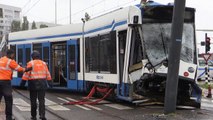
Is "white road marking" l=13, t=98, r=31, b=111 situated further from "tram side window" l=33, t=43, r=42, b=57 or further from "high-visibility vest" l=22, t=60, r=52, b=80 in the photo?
"tram side window" l=33, t=43, r=42, b=57

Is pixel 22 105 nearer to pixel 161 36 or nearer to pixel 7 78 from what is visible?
pixel 7 78

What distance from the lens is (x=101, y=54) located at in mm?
15531

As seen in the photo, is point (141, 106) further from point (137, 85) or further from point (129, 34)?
point (129, 34)

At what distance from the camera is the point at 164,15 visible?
13109 millimetres

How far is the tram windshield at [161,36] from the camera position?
41.4 feet

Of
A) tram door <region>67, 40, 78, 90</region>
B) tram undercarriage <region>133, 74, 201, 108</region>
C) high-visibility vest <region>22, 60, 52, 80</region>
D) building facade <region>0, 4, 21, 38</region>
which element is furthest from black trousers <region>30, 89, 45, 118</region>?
building facade <region>0, 4, 21, 38</region>

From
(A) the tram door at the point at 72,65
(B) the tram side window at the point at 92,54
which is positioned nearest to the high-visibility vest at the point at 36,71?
(B) the tram side window at the point at 92,54

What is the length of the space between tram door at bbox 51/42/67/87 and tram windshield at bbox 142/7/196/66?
7.06 meters

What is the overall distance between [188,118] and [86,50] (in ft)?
23.9

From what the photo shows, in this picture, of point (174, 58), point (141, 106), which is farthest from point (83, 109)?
point (174, 58)

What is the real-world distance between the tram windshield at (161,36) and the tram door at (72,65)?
6.06m

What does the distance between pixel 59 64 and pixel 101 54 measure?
462 cm

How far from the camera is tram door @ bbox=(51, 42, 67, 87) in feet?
63.3

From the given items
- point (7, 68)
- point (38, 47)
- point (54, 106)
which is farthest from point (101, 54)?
point (38, 47)
